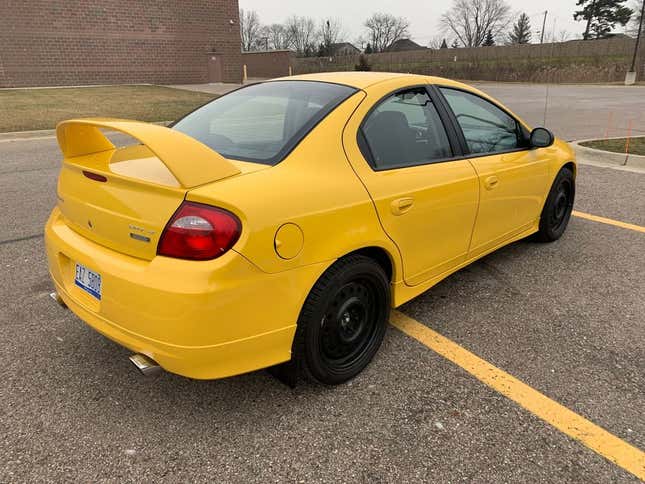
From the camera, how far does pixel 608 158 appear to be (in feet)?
26.8

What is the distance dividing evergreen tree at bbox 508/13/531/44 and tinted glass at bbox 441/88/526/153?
3665 inches

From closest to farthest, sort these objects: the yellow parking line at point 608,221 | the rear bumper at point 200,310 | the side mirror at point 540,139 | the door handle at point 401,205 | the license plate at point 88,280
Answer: the rear bumper at point 200,310
the license plate at point 88,280
the door handle at point 401,205
the side mirror at point 540,139
the yellow parking line at point 608,221

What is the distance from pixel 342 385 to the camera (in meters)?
2.55

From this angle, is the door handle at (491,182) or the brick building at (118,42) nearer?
the door handle at (491,182)

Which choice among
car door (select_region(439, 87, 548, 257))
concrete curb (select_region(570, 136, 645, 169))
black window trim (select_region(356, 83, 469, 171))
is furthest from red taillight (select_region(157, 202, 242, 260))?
concrete curb (select_region(570, 136, 645, 169))

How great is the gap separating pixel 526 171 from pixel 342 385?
7.29 ft

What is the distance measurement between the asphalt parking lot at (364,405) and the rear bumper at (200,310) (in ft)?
1.26

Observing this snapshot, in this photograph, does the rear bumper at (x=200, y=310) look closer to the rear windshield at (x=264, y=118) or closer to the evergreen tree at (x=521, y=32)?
the rear windshield at (x=264, y=118)

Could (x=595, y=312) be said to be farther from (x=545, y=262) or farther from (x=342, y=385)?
(x=342, y=385)

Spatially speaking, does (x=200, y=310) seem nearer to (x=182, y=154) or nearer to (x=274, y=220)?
(x=274, y=220)

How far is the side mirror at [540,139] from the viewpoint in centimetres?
372

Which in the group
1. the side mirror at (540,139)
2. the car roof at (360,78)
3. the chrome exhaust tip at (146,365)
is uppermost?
the car roof at (360,78)

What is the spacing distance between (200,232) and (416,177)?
132 cm

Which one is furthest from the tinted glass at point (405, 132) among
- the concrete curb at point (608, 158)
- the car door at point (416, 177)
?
the concrete curb at point (608, 158)
